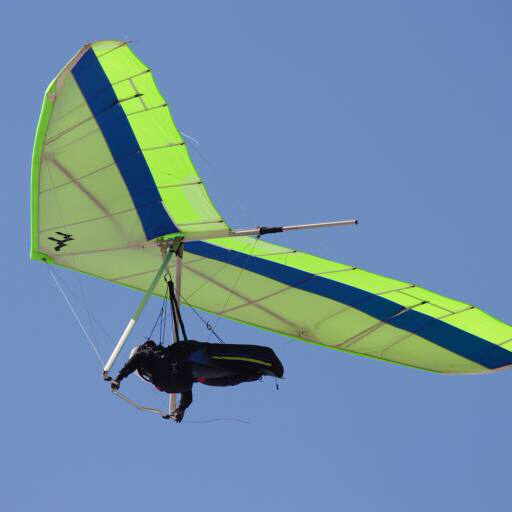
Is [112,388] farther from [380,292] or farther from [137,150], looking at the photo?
[380,292]

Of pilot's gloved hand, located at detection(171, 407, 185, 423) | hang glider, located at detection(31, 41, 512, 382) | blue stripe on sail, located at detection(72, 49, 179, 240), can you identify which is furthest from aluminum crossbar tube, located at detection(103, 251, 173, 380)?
pilot's gloved hand, located at detection(171, 407, 185, 423)

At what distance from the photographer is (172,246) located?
3070 cm

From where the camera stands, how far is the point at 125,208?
2986 centimetres

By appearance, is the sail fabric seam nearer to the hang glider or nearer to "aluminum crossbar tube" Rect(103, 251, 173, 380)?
the hang glider

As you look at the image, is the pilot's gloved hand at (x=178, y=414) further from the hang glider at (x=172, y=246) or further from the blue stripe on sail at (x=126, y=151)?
the blue stripe on sail at (x=126, y=151)

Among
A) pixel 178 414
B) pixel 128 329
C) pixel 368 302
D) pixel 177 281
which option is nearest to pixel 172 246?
pixel 177 281

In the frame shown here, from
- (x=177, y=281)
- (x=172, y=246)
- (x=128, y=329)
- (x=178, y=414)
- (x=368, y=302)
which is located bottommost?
(x=178, y=414)

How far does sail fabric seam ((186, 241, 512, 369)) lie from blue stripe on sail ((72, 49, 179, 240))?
2834 millimetres

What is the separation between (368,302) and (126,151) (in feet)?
Result: 18.7

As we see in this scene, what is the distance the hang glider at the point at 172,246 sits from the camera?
1156 inches

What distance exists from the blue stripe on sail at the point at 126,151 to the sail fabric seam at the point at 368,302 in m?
2.83

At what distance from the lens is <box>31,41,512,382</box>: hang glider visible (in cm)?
2936

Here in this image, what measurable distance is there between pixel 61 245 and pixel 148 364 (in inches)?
131

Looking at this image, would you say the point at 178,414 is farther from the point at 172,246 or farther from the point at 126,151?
the point at 126,151
